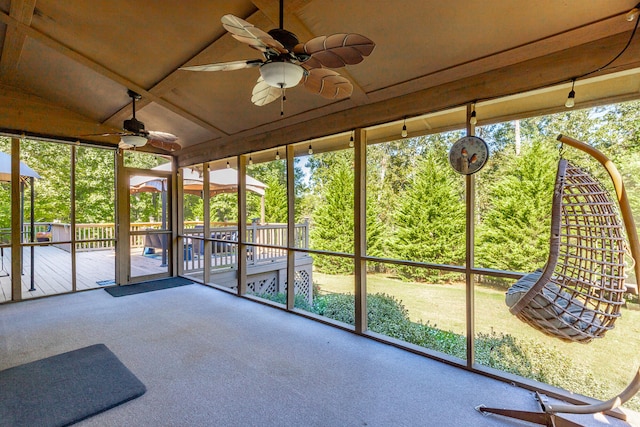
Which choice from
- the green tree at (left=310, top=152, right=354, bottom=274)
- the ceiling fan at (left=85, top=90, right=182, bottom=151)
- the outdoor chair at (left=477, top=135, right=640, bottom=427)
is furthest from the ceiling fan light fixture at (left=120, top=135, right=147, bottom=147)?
the green tree at (left=310, top=152, right=354, bottom=274)

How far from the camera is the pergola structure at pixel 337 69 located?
7.42ft

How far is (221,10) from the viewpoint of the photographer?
8.83 ft

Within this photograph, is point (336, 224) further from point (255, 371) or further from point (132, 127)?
point (255, 371)

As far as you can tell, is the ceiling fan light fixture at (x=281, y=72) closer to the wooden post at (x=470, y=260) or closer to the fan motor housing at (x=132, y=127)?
the wooden post at (x=470, y=260)

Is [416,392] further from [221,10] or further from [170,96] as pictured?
[170,96]

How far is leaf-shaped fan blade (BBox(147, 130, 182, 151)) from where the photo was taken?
4332 mm

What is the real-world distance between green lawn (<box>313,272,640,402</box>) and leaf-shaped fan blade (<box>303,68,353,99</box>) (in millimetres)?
3091

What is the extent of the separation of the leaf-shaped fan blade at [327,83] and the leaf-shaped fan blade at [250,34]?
16.5 inches

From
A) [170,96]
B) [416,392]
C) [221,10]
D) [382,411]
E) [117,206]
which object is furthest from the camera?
[117,206]

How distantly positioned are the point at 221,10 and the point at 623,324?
261 inches

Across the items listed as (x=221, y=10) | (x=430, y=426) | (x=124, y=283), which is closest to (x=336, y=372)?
(x=430, y=426)

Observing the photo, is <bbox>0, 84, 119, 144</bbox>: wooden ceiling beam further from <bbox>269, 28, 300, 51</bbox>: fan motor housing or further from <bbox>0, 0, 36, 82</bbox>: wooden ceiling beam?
<bbox>269, 28, 300, 51</bbox>: fan motor housing

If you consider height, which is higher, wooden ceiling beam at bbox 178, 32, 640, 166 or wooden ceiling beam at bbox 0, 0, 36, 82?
wooden ceiling beam at bbox 0, 0, 36, 82

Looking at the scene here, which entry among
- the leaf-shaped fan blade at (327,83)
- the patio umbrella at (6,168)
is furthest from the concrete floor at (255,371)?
the leaf-shaped fan blade at (327,83)
